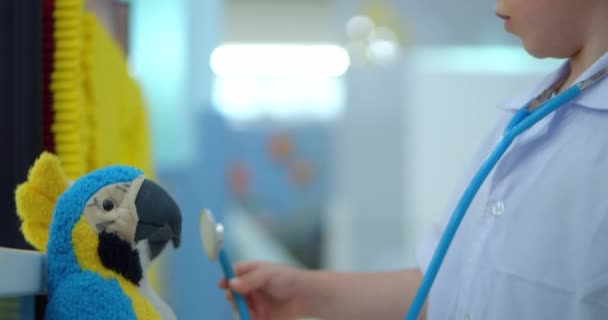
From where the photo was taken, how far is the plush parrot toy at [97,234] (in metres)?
0.46

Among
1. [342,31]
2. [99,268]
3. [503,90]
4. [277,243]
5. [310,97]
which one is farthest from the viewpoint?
[310,97]

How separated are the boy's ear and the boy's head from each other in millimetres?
411

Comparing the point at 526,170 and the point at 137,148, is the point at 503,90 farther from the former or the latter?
the point at 526,170

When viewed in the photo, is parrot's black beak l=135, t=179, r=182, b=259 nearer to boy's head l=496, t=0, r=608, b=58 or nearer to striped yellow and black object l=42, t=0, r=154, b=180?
striped yellow and black object l=42, t=0, r=154, b=180

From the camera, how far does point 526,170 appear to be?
2.08ft

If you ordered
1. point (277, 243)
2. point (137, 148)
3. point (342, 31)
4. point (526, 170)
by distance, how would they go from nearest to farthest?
point (526, 170) → point (137, 148) → point (342, 31) → point (277, 243)

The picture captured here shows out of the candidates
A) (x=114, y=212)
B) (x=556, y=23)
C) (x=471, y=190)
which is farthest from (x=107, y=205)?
(x=556, y=23)

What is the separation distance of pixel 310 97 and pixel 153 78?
2.89 m

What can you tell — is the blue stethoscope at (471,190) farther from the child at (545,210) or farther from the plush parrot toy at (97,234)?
the plush parrot toy at (97,234)

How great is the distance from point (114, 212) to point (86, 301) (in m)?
0.06

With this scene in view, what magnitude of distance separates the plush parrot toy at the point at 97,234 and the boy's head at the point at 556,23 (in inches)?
13.9

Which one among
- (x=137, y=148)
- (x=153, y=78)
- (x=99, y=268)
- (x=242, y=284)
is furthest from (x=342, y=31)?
(x=99, y=268)

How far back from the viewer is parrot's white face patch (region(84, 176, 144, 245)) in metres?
0.47

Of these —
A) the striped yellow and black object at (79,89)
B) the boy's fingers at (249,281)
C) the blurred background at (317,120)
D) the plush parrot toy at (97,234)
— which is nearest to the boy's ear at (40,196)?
the plush parrot toy at (97,234)
